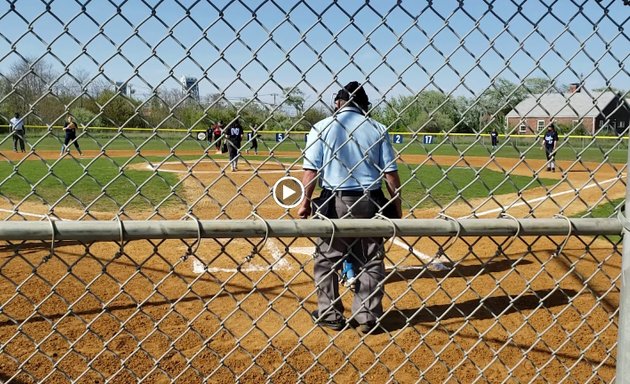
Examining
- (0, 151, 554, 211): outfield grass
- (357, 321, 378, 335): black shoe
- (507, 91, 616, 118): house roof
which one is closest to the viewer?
(507, 91, 616, 118): house roof

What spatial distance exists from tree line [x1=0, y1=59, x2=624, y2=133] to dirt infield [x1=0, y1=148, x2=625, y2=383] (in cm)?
24

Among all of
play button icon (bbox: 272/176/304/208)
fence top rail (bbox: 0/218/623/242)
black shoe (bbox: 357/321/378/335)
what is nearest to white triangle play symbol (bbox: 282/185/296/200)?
play button icon (bbox: 272/176/304/208)

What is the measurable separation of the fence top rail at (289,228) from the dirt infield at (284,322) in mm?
178

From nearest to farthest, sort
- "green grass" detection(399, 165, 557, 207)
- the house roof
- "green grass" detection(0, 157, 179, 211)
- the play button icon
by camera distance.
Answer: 1. the play button icon
2. the house roof
3. "green grass" detection(0, 157, 179, 211)
4. "green grass" detection(399, 165, 557, 207)

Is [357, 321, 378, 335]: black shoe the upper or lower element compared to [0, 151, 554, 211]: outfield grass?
upper

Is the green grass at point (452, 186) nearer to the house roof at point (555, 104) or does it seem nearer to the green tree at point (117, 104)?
the house roof at point (555, 104)

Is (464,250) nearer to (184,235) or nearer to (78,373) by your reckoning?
(78,373)

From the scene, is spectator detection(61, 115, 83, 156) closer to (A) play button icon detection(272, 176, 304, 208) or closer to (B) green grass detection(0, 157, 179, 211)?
(A) play button icon detection(272, 176, 304, 208)

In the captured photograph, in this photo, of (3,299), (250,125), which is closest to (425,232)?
(250,125)

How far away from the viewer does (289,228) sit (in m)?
2.12

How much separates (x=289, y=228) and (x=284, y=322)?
0.88 meters

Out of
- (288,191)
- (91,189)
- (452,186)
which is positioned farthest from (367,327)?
(91,189)

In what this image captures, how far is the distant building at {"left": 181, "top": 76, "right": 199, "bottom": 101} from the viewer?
196cm

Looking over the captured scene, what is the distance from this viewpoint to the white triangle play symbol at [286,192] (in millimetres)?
2295
